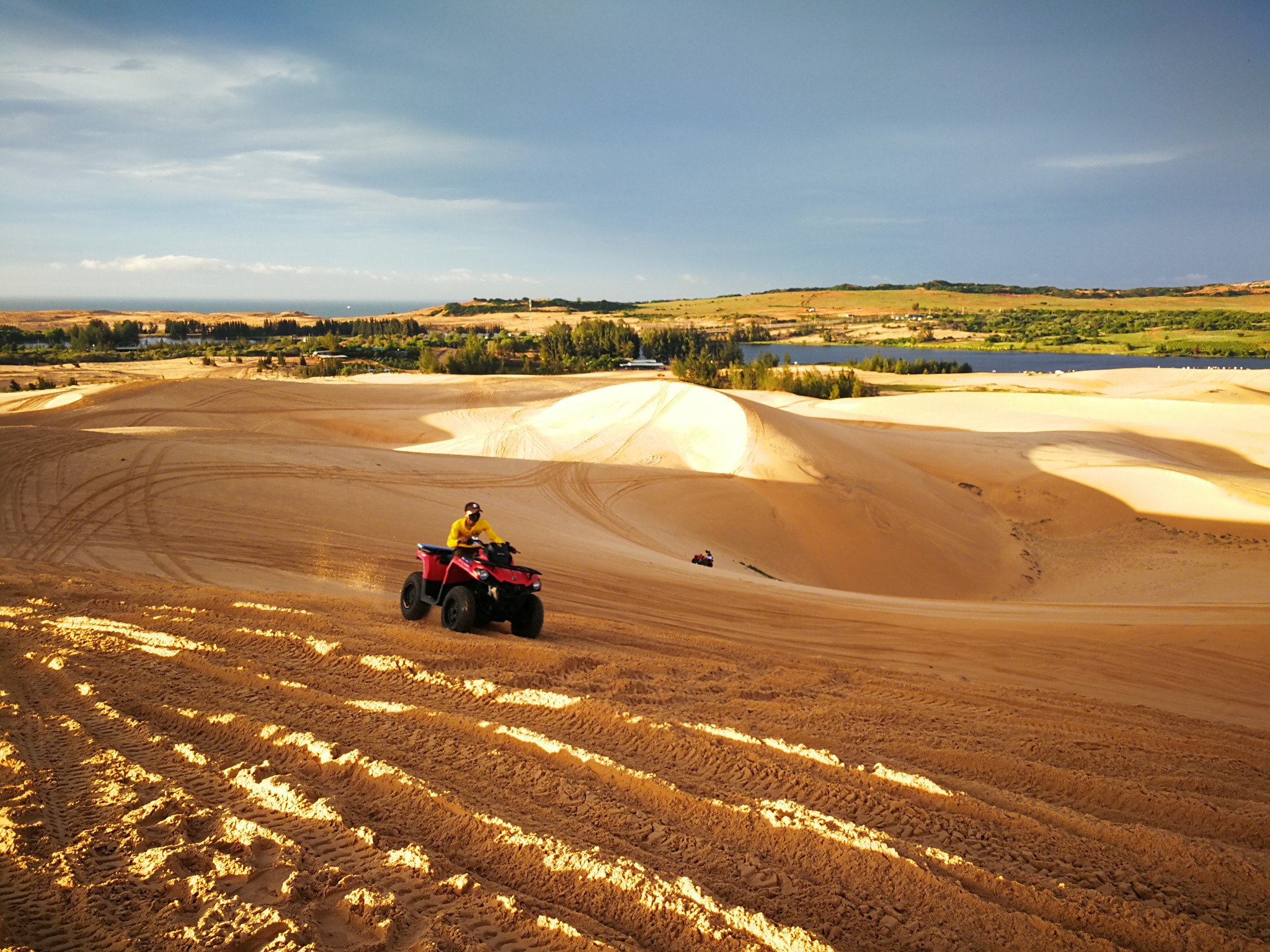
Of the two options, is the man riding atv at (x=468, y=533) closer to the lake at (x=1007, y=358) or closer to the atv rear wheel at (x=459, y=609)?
the atv rear wheel at (x=459, y=609)

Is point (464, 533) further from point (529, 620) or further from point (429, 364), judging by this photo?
point (429, 364)

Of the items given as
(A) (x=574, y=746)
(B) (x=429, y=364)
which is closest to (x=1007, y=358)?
(B) (x=429, y=364)

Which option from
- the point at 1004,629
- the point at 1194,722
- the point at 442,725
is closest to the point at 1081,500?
the point at 1004,629

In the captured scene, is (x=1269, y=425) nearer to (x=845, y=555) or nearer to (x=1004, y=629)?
(x=845, y=555)

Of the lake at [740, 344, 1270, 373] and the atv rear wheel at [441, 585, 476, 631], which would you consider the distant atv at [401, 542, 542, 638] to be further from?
the lake at [740, 344, 1270, 373]

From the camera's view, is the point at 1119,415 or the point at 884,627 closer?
the point at 884,627

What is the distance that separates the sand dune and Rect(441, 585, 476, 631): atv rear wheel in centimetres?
28

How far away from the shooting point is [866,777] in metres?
4.51

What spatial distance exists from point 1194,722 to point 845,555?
11463 mm

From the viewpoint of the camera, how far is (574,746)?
4.81 meters

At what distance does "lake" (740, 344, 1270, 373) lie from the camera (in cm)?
8381

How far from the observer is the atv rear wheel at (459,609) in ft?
25.1

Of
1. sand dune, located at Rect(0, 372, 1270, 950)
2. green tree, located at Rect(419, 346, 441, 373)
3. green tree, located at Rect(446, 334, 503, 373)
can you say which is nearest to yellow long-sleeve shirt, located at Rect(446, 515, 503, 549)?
sand dune, located at Rect(0, 372, 1270, 950)

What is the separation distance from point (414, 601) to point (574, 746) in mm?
4057
